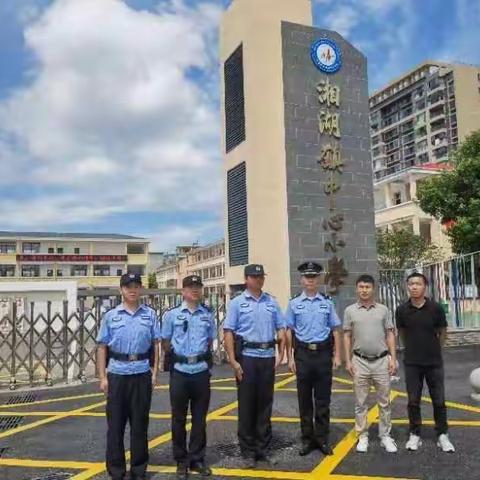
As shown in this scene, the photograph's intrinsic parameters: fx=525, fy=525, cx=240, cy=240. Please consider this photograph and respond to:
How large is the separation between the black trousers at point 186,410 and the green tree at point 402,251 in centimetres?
2493

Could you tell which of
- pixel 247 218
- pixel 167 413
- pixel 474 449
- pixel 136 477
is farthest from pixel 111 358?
pixel 247 218

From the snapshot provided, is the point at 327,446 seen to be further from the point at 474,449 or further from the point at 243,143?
the point at 243,143

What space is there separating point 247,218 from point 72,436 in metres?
5.82

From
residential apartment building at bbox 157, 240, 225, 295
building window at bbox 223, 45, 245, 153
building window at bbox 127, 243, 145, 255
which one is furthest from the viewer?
residential apartment building at bbox 157, 240, 225, 295

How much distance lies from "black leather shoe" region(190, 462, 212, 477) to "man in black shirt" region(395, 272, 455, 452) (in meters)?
1.77

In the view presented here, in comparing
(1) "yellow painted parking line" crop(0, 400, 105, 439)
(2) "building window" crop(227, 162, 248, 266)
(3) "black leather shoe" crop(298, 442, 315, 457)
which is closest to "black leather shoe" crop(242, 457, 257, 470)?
(3) "black leather shoe" crop(298, 442, 315, 457)

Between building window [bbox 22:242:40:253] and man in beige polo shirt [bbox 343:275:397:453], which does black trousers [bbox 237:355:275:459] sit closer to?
man in beige polo shirt [bbox 343:275:397:453]

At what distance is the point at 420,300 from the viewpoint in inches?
186

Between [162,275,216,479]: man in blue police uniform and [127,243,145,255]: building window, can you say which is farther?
[127,243,145,255]: building window

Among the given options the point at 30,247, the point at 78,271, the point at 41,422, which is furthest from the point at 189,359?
the point at 30,247

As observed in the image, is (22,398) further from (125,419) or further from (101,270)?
(101,270)

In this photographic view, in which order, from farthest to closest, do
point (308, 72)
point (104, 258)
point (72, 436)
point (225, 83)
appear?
point (104, 258)
point (225, 83)
point (308, 72)
point (72, 436)

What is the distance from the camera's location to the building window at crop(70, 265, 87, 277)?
57.7 meters

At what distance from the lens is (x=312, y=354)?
4551 millimetres
